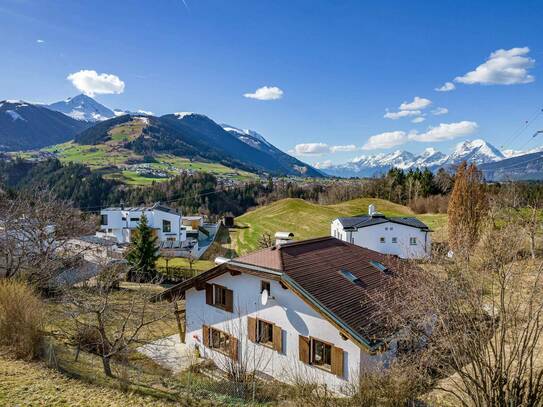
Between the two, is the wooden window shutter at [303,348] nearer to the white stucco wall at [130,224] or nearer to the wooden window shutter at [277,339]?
the wooden window shutter at [277,339]

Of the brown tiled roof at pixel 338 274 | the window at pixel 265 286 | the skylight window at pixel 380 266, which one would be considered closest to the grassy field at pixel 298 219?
the brown tiled roof at pixel 338 274

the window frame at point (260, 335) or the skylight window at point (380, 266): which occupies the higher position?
the skylight window at point (380, 266)

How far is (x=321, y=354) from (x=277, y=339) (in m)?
1.82

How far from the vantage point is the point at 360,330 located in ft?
40.8

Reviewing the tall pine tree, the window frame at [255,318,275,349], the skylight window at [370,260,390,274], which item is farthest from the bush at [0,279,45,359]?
the tall pine tree

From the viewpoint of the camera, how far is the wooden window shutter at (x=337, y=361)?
12.8m

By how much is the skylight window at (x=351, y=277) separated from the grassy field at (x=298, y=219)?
35.4 meters

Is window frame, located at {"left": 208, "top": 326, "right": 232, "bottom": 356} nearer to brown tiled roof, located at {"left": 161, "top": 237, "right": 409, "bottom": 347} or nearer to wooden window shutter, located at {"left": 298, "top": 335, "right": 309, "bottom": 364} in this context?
brown tiled roof, located at {"left": 161, "top": 237, "right": 409, "bottom": 347}

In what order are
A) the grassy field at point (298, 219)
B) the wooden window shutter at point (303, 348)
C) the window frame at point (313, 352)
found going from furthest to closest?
1. the grassy field at point (298, 219)
2. the wooden window shutter at point (303, 348)
3. the window frame at point (313, 352)

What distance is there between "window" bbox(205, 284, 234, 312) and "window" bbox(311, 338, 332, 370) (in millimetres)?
4312

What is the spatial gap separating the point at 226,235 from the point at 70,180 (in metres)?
81.7

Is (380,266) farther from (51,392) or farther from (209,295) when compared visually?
(51,392)

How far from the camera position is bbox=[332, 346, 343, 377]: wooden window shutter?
12.8 metres

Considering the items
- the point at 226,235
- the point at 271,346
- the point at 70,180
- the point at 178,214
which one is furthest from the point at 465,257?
the point at 70,180
